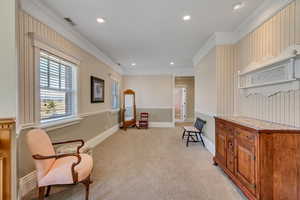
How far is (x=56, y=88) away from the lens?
9.60 feet

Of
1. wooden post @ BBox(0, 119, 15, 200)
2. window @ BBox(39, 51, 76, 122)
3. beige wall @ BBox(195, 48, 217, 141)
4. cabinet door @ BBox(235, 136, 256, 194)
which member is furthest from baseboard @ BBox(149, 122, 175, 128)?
wooden post @ BBox(0, 119, 15, 200)

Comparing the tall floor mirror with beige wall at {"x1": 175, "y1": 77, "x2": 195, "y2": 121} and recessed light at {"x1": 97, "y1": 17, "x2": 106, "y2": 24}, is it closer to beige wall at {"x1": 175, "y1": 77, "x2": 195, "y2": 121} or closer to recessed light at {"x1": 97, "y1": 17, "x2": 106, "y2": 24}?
beige wall at {"x1": 175, "y1": 77, "x2": 195, "y2": 121}

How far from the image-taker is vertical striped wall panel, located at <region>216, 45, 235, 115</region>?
134 inches

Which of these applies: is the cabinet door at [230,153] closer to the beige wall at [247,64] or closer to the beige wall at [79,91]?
the beige wall at [247,64]

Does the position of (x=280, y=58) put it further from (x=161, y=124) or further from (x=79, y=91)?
(x=161, y=124)

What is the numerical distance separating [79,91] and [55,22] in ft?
4.72

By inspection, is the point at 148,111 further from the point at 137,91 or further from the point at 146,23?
the point at 146,23

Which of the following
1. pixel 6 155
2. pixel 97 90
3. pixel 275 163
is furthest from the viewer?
pixel 97 90

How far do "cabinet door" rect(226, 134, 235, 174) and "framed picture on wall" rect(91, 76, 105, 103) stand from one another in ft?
11.1

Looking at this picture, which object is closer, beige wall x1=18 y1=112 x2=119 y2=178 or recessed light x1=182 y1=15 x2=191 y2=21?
beige wall x1=18 y1=112 x2=119 y2=178

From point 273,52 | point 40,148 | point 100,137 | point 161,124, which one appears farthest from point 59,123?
point 161,124

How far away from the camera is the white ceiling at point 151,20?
2.36 metres

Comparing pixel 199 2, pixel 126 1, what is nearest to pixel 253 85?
pixel 199 2

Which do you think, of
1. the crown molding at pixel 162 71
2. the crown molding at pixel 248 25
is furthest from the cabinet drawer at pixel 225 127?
the crown molding at pixel 162 71
